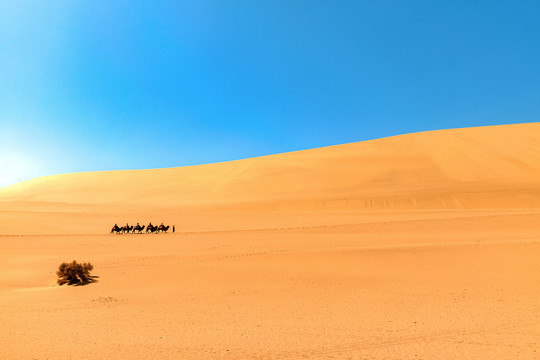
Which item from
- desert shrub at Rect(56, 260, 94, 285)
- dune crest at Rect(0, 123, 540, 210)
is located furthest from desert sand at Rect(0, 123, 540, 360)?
dune crest at Rect(0, 123, 540, 210)

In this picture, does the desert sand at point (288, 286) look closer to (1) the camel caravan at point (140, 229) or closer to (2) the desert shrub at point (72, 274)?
(2) the desert shrub at point (72, 274)

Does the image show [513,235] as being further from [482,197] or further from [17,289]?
[17,289]

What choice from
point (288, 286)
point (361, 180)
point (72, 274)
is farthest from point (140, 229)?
point (361, 180)

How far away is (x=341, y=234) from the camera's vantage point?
19766mm

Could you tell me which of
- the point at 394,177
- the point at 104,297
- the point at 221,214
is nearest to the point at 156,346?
the point at 104,297

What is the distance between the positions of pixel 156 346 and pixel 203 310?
2.07 metres

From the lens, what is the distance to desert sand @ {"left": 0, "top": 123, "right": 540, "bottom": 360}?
210 inches

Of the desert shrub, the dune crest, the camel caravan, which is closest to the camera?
the desert shrub

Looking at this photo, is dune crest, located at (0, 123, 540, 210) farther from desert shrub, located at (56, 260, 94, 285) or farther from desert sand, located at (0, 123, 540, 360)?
desert shrub, located at (56, 260, 94, 285)

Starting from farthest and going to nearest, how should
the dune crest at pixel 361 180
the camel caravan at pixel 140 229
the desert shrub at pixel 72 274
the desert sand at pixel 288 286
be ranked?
the dune crest at pixel 361 180
the camel caravan at pixel 140 229
the desert shrub at pixel 72 274
the desert sand at pixel 288 286

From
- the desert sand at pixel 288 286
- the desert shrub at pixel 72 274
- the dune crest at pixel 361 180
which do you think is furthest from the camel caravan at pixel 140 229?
the dune crest at pixel 361 180

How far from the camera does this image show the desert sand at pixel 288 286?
17.5 feet

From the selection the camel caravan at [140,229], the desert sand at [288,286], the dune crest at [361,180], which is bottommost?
the desert sand at [288,286]

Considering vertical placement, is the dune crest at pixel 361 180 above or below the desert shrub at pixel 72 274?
above
